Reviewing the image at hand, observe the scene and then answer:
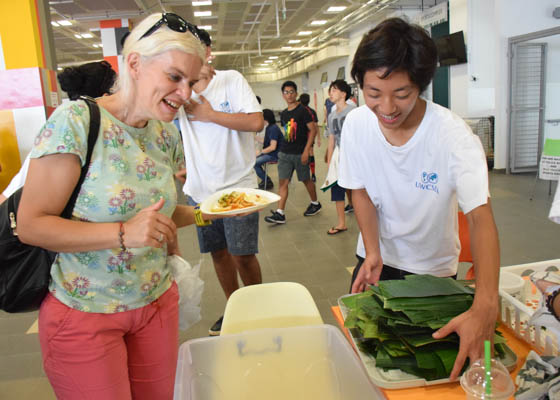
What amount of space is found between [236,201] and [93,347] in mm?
880

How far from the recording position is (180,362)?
3.70ft

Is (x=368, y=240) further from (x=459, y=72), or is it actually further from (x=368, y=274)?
(x=459, y=72)

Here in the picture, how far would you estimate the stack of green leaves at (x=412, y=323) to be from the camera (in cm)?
102

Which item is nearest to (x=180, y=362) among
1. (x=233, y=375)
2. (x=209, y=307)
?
(x=233, y=375)

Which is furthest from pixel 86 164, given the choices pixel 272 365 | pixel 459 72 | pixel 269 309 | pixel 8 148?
pixel 459 72

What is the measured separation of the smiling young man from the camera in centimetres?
120

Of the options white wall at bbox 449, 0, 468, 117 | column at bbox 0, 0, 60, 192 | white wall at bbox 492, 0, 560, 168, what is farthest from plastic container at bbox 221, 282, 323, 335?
white wall at bbox 449, 0, 468, 117

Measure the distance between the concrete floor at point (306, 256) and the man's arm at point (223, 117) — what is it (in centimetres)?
144

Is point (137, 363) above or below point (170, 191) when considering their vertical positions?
below

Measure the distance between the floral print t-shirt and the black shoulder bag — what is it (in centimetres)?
2

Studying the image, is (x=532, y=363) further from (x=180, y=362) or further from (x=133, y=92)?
(x=133, y=92)

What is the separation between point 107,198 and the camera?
1251 millimetres

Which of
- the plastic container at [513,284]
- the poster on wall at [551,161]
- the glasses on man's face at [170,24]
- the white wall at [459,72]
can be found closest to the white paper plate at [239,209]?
the glasses on man's face at [170,24]

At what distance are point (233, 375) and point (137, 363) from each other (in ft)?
1.30
